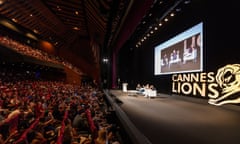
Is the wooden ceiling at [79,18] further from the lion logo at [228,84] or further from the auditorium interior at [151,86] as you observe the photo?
the lion logo at [228,84]

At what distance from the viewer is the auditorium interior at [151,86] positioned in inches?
143

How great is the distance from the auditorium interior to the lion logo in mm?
27

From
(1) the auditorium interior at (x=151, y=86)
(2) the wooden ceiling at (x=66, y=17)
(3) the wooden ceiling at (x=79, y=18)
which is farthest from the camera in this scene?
(2) the wooden ceiling at (x=66, y=17)

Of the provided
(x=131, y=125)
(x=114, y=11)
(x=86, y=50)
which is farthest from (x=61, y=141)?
(x=86, y=50)

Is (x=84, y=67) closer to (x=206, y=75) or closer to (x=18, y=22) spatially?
(x=18, y=22)

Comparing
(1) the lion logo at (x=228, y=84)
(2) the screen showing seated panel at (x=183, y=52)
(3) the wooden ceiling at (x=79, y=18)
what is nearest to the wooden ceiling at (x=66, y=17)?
(3) the wooden ceiling at (x=79, y=18)

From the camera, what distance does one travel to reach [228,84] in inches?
238

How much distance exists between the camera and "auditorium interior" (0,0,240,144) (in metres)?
3.63

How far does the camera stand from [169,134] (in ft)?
10.5

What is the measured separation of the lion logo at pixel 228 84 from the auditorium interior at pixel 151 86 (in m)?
0.03

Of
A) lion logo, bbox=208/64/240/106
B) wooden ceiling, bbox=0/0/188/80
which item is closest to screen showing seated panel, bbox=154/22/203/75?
lion logo, bbox=208/64/240/106

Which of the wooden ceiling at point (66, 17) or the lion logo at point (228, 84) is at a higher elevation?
the wooden ceiling at point (66, 17)

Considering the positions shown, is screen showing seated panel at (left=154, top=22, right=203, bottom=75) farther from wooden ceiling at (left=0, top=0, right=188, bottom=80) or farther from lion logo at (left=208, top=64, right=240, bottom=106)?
wooden ceiling at (left=0, top=0, right=188, bottom=80)

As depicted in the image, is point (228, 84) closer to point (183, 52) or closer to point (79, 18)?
point (183, 52)
